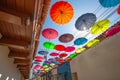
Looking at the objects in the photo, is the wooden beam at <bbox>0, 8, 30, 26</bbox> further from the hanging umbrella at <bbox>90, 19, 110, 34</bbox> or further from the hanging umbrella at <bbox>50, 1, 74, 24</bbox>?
the hanging umbrella at <bbox>90, 19, 110, 34</bbox>

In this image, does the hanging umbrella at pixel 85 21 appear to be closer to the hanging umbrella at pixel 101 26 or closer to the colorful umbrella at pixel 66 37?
the hanging umbrella at pixel 101 26

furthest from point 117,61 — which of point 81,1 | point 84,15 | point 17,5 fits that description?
point 17,5

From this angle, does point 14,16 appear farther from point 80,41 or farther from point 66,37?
point 80,41

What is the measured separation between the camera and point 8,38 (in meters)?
2.12

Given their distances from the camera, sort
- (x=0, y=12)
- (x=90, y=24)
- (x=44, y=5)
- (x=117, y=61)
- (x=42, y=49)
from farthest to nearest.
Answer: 1. (x=42, y=49)
2. (x=90, y=24)
3. (x=117, y=61)
4. (x=44, y=5)
5. (x=0, y=12)

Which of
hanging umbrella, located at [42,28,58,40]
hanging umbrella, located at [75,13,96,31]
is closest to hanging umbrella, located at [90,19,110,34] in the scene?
hanging umbrella, located at [75,13,96,31]

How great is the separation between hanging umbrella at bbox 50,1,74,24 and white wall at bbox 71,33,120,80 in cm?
134

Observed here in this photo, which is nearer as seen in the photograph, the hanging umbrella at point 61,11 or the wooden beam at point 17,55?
the hanging umbrella at point 61,11

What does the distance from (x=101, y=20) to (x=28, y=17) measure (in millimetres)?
2363

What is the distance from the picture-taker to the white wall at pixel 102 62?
8.17 ft

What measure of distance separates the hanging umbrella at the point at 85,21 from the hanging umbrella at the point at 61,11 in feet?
1.28

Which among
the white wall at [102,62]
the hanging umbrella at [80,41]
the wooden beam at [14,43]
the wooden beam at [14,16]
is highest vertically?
the hanging umbrella at [80,41]

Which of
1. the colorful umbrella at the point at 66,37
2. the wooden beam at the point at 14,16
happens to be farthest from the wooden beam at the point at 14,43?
the colorful umbrella at the point at 66,37

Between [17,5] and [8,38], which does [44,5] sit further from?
[8,38]
